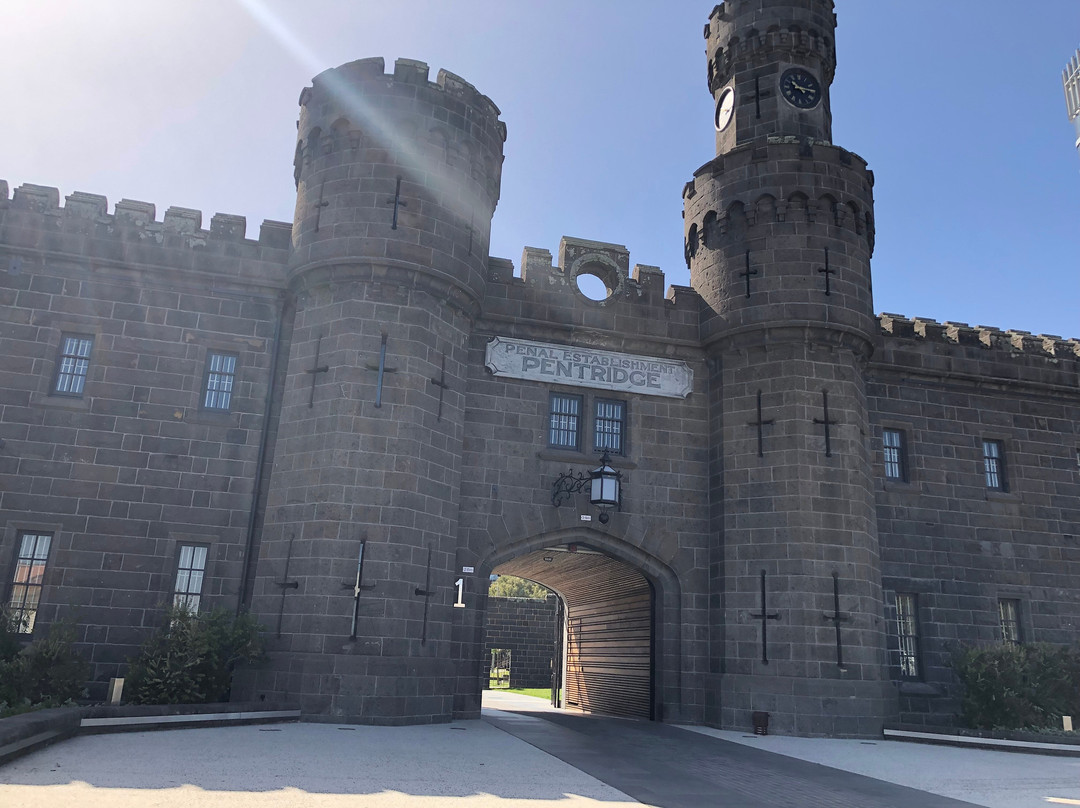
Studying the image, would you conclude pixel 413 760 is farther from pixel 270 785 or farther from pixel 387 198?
pixel 387 198

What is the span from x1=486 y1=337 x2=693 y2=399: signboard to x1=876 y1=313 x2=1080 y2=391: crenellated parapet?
5216 mm

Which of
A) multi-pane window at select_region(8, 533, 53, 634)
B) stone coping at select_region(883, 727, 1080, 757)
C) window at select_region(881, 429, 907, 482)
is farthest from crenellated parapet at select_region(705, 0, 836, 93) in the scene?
multi-pane window at select_region(8, 533, 53, 634)

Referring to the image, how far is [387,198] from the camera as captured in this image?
17.1 m

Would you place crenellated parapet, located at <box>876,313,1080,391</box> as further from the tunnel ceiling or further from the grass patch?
the grass patch

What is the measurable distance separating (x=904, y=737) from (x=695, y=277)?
35.4 ft

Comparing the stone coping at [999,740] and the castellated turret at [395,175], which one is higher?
the castellated turret at [395,175]

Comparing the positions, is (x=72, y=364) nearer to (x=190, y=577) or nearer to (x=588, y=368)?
(x=190, y=577)

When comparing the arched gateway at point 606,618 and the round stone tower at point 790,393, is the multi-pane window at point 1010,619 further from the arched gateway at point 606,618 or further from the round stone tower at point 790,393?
the arched gateway at point 606,618

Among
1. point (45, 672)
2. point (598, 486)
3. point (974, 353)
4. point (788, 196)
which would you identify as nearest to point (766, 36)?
point (788, 196)

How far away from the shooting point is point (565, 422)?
18.4 metres

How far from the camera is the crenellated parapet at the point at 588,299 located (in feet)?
60.9

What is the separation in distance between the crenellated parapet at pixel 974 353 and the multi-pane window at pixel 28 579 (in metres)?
18.0

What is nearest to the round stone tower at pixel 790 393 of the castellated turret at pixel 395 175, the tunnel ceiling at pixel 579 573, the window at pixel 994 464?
the tunnel ceiling at pixel 579 573

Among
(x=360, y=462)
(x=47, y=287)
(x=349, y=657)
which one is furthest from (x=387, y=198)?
(x=349, y=657)
